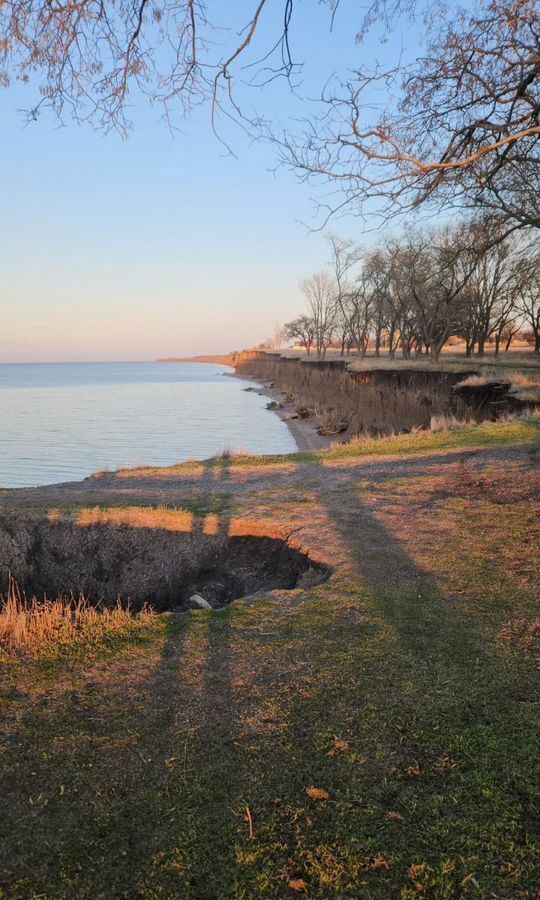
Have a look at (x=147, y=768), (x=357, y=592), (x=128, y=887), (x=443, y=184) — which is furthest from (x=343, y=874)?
(x=443, y=184)

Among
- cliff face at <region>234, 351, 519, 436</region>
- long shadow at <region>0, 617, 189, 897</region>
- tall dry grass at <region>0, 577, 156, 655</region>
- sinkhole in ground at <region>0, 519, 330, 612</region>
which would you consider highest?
cliff face at <region>234, 351, 519, 436</region>

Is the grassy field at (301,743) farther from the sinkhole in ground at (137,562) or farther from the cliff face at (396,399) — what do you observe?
the cliff face at (396,399)

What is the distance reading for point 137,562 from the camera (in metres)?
7.19

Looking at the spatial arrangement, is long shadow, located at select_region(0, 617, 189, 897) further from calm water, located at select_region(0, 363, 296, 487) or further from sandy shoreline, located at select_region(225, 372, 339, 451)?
sandy shoreline, located at select_region(225, 372, 339, 451)

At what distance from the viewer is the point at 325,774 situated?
269 centimetres

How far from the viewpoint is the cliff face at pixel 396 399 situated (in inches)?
746

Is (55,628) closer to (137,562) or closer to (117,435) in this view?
(137,562)

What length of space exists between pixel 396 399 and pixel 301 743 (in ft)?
71.8

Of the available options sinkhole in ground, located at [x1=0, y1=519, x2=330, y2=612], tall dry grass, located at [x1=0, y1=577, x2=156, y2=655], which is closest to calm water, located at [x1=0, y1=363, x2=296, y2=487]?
sinkhole in ground, located at [x1=0, y1=519, x2=330, y2=612]

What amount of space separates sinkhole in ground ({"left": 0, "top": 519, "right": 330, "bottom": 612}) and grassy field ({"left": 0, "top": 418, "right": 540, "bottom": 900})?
4.83ft

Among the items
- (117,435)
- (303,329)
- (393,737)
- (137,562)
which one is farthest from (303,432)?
(303,329)

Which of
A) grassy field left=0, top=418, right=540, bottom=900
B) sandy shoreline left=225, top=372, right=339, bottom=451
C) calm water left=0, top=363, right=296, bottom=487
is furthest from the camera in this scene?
sandy shoreline left=225, top=372, right=339, bottom=451

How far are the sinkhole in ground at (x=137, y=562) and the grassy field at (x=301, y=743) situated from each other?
147cm

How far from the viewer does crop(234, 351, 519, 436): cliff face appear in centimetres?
1896
